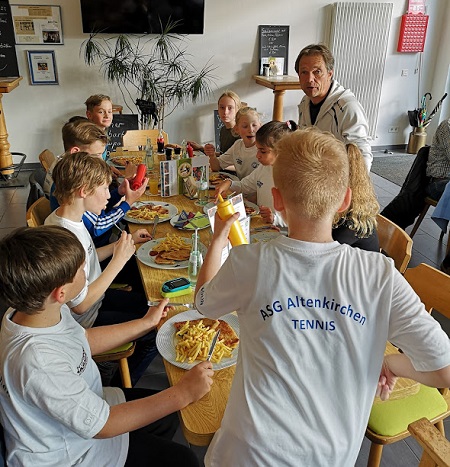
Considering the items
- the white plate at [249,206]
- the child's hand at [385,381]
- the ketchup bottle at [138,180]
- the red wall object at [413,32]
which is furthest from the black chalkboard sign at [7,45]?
the child's hand at [385,381]

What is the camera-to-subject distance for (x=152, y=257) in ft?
5.65

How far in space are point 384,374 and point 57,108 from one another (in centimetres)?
516

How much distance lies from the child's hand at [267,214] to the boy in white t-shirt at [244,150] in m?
0.73

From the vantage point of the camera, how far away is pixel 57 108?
527cm

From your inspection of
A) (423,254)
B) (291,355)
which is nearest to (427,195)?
(423,254)

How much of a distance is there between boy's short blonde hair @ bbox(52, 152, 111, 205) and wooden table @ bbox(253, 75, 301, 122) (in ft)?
12.6

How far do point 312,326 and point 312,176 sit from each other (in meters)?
0.28

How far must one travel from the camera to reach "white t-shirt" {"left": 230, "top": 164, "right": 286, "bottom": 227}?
2279 millimetres

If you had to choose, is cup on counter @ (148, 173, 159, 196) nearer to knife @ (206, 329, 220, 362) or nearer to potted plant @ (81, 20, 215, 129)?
knife @ (206, 329, 220, 362)

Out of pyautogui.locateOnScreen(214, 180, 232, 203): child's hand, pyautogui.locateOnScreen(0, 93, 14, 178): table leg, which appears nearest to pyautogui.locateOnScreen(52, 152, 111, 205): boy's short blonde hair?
pyautogui.locateOnScreen(214, 180, 232, 203): child's hand

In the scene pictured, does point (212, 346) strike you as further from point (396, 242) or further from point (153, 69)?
point (153, 69)

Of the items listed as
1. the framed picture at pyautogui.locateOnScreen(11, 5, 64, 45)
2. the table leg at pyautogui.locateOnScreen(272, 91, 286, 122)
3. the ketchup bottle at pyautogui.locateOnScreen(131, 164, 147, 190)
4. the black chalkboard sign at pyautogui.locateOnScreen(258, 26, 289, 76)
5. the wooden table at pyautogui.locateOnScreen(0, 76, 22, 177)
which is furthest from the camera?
the black chalkboard sign at pyautogui.locateOnScreen(258, 26, 289, 76)

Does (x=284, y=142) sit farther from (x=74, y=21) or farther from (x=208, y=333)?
(x=74, y=21)

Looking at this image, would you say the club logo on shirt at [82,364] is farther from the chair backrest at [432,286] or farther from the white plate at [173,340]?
the chair backrest at [432,286]
